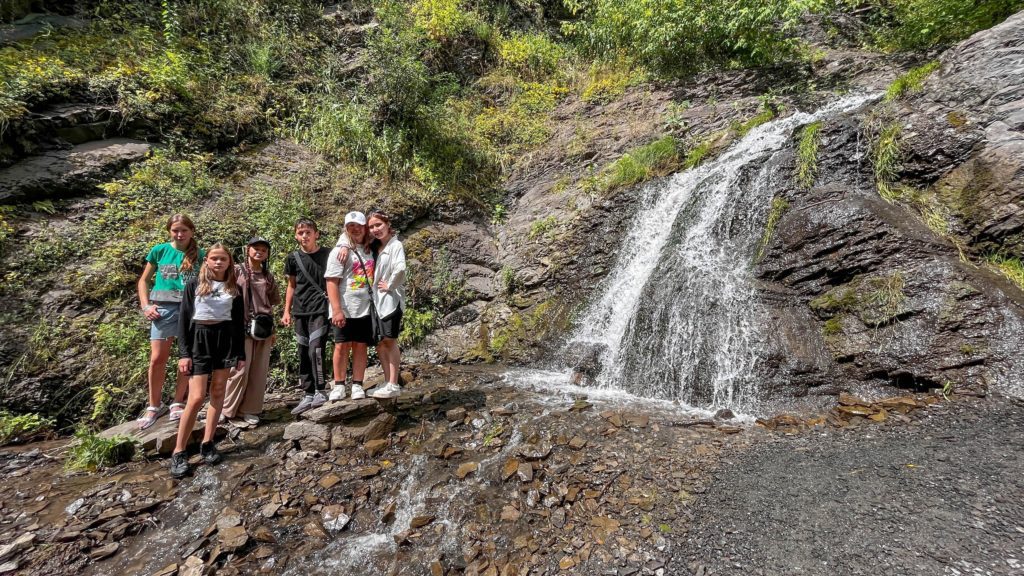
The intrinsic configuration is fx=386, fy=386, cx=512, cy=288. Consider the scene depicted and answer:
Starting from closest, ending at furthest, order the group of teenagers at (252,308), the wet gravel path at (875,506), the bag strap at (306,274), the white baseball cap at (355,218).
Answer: the wet gravel path at (875,506) < the group of teenagers at (252,308) < the white baseball cap at (355,218) < the bag strap at (306,274)

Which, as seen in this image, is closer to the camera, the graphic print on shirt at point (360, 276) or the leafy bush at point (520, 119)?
the graphic print on shirt at point (360, 276)

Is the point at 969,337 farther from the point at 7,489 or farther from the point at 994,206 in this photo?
the point at 7,489

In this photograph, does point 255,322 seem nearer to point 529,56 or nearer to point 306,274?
point 306,274

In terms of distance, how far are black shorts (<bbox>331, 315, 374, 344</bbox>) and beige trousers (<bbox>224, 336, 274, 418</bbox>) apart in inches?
41.4

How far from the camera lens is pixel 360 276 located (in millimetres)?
4246

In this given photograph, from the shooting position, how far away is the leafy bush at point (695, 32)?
34.1 ft

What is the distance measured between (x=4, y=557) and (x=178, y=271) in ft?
8.76

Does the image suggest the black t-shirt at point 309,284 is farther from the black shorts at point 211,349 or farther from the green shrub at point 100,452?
the green shrub at point 100,452

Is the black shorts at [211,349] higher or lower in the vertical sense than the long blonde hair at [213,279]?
lower

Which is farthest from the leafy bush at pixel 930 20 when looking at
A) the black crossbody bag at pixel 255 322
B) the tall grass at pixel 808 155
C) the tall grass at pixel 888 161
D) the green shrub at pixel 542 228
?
the black crossbody bag at pixel 255 322

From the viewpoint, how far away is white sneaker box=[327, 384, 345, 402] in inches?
167

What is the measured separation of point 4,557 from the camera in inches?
103

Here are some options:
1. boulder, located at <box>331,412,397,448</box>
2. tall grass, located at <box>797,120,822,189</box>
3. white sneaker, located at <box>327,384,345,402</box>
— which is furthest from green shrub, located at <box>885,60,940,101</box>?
white sneaker, located at <box>327,384,345,402</box>

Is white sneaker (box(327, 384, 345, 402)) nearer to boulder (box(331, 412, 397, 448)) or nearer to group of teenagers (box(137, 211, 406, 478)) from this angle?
group of teenagers (box(137, 211, 406, 478))
